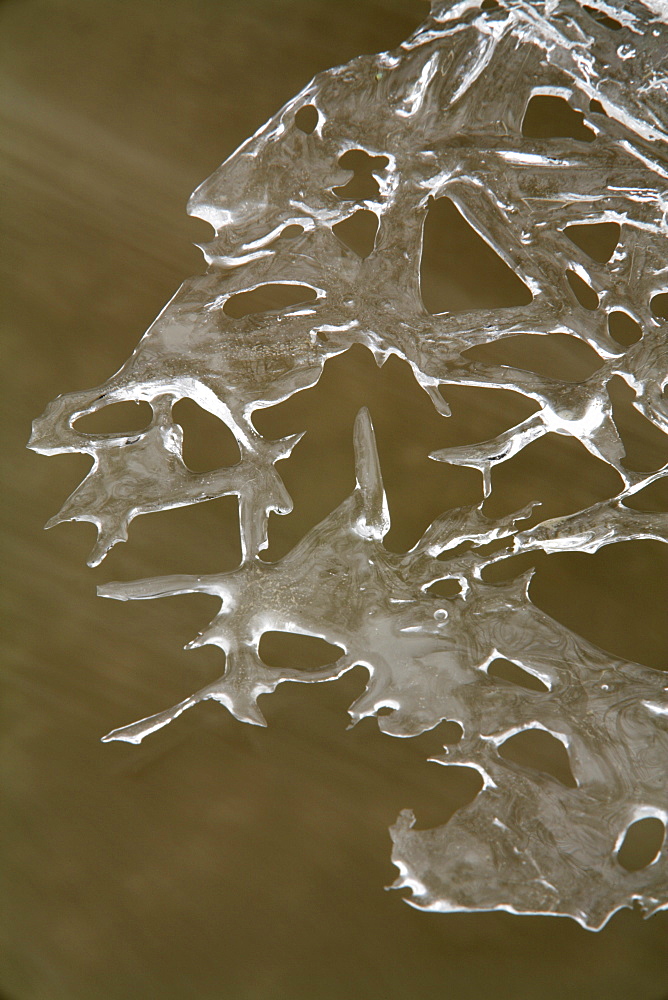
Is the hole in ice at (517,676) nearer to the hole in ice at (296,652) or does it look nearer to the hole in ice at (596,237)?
the hole in ice at (296,652)

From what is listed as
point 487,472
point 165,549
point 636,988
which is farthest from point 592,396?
point 636,988

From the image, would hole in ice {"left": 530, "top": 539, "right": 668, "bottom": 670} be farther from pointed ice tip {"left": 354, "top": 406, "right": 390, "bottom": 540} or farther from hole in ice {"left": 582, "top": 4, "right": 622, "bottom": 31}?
hole in ice {"left": 582, "top": 4, "right": 622, "bottom": 31}

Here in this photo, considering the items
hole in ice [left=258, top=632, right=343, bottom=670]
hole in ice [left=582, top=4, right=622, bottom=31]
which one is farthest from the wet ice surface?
hole in ice [left=258, top=632, right=343, bottom=670]

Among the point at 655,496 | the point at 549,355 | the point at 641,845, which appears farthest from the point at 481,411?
the point at 641,845

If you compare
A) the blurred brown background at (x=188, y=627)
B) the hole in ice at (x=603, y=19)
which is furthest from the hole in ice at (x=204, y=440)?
the hole in ice at (x=603, y=19)

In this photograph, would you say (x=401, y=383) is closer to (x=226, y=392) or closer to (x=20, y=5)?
(x=226, y=392)

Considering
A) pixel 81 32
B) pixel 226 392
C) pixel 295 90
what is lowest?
pixel 226 392
